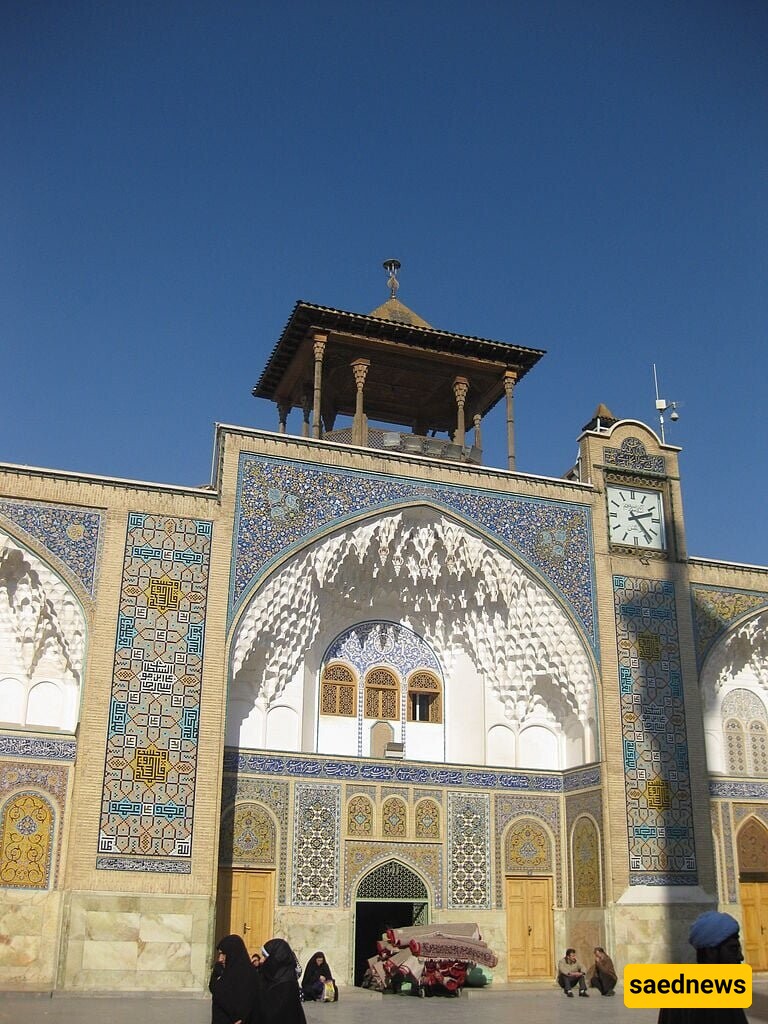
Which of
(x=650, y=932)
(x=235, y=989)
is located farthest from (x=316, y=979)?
(x=235, y=989)

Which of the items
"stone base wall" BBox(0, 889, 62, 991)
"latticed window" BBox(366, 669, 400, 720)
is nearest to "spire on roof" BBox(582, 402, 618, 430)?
"latticed window" BBox(366, 669, 400, 720)

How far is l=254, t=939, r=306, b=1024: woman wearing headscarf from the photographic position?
4.14 m

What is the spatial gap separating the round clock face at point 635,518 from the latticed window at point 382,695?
3.06 meters

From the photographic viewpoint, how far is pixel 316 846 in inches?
457

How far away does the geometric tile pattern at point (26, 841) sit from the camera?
10156 millimetres

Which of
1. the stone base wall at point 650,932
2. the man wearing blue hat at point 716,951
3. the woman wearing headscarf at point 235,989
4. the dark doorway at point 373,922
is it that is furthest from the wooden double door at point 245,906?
the man wearing blue hat at point 716,951

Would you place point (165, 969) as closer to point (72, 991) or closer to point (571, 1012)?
point (72, 991)

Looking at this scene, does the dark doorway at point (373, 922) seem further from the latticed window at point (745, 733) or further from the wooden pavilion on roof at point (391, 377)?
the wooden pavilion on roof at point (391, 377)

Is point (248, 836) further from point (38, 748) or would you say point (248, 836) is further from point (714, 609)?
point (714, 609)

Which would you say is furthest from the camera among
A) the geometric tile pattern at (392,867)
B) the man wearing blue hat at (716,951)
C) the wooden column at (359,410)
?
the wooden column at (359,410)

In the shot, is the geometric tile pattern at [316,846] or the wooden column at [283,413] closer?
the geometric tile pattern at [316,846]

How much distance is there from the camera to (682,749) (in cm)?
1245

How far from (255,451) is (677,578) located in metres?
5.16

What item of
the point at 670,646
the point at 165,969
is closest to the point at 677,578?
the point at 670,646
